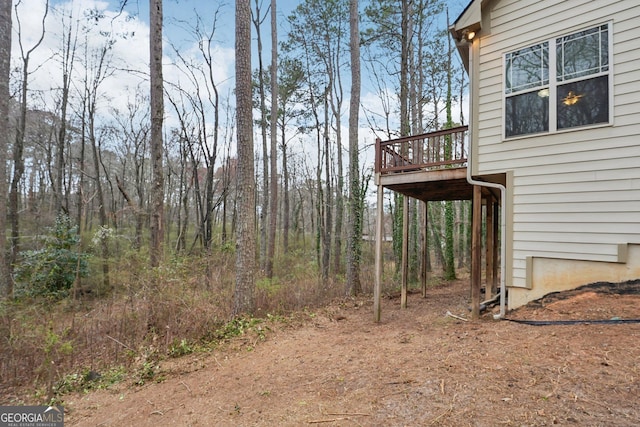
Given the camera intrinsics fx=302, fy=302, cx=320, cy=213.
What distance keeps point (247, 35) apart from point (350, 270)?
6.25 metres

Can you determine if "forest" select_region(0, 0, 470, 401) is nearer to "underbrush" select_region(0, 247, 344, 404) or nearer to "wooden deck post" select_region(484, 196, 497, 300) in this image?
"underbrush" select_region(0, 247, 344, 404)

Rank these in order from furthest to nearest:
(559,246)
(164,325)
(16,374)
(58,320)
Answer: (58,320)
(164,325)
(559,246)
(16,374)

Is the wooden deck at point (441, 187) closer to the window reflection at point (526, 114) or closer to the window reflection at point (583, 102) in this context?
the window reflection at point (526, 114)

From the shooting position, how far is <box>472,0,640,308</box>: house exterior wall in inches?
164

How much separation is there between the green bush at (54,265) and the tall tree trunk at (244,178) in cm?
483

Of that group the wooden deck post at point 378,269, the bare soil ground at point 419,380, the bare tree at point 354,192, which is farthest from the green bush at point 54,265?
the wooden deck post at point 378,269

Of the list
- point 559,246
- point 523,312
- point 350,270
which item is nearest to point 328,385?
point 523,312

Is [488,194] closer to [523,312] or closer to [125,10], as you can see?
[523,312]

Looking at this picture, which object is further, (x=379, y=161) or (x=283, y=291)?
(x=283, y=291)

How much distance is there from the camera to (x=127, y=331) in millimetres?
5121

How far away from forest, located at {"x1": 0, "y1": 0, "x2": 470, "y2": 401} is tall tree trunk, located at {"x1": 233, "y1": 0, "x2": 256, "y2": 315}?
34mm

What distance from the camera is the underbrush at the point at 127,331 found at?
406 cm

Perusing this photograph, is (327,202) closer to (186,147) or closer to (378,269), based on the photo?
(186,147)

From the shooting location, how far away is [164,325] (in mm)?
5227
